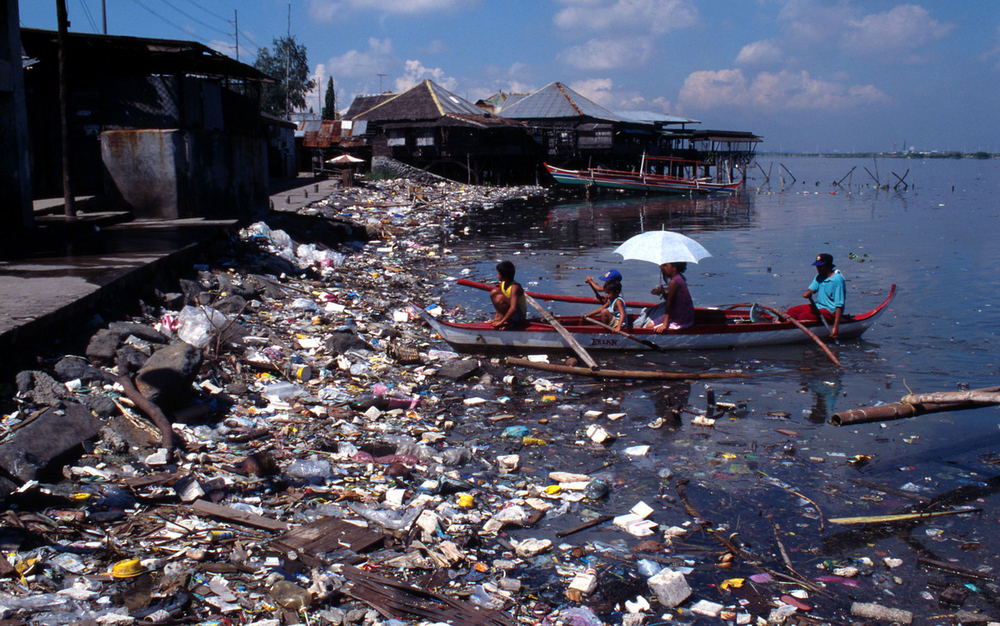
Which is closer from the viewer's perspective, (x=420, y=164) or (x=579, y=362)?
(x=579, y=362)

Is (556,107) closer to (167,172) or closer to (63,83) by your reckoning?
(167,172)

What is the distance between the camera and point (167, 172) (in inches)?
433

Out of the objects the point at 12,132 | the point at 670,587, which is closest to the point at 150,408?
the point at 670,587

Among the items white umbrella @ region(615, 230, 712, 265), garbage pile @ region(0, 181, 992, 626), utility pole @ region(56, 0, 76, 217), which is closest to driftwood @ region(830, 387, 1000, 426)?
garbage pile @ region(0, 181, 992, 626)

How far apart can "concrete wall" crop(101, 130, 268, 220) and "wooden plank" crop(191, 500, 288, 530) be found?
8.55m

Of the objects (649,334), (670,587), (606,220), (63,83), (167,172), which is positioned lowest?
A: (670,587)

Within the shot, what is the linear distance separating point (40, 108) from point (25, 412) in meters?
10.5

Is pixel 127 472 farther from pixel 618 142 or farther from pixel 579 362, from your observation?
pixel 618 142

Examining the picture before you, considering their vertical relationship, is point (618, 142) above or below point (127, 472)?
above

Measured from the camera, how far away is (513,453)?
18.4ft

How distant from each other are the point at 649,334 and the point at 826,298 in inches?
103

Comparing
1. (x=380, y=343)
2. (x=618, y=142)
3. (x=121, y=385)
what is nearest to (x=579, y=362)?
(x=380, y=343)

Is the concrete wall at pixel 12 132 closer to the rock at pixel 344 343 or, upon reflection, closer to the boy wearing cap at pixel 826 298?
the rock at pixel 344 343

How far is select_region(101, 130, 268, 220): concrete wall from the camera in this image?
35.5 ft
